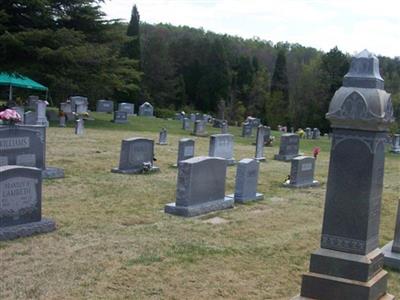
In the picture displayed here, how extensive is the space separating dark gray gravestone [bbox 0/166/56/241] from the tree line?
21446 millimetres

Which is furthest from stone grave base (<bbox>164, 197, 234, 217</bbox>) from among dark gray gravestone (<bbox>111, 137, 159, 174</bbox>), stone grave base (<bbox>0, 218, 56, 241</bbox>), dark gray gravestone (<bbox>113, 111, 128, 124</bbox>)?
dark gray gravestone (<bbox>113, 111, 128, 124</bbox>)

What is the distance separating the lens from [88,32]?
34.0 meters

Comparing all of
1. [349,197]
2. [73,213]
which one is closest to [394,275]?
[349,197]

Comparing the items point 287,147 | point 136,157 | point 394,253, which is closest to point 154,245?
point 394,253

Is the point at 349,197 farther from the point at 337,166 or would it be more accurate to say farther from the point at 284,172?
→ the point at 284,172

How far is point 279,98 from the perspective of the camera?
64.9 m

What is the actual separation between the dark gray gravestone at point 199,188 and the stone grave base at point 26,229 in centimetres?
261

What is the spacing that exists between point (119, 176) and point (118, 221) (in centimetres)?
503

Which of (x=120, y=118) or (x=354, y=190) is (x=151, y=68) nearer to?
(x=120, y=118)

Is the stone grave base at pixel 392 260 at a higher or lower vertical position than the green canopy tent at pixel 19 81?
lower

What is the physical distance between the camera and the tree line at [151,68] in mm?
30562

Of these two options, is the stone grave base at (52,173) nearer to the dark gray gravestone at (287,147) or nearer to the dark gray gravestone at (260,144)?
the dark gray gravestone at (260,144)

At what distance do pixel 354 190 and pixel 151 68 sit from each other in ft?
196

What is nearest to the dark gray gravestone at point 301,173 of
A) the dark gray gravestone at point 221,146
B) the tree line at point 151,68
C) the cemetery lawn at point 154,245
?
the cemetery lawn at point 154,245
